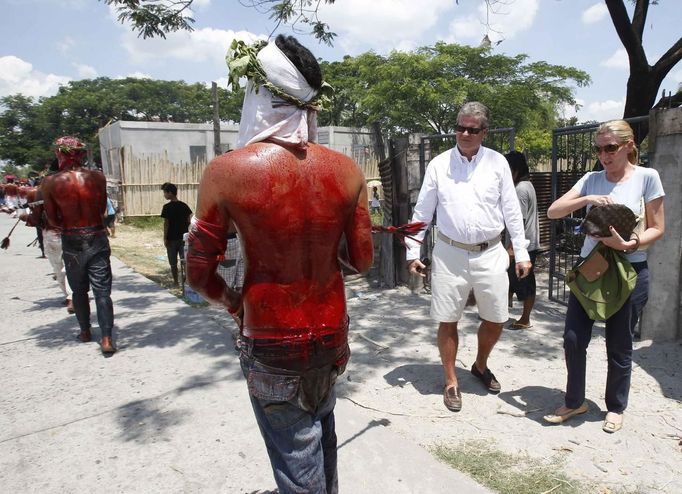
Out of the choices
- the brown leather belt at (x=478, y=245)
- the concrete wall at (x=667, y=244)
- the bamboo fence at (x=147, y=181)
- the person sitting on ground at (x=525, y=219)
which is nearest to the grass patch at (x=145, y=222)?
the bamboo fence at (x=147, y=181)

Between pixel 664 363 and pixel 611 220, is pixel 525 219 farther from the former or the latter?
pixel 611 220

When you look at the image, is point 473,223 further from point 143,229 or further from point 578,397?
point 143,229

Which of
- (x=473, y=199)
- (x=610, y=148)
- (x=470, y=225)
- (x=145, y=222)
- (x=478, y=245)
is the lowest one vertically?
(x=145, y=222)

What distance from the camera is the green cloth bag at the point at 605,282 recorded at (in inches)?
113

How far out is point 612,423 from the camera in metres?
3.05

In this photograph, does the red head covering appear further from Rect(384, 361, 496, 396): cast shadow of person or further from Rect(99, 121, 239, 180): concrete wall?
Rect(99, 121, 239, 180): concrete wall

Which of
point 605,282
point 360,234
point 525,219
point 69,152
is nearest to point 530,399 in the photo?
point 605,282

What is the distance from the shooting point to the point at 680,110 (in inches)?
164

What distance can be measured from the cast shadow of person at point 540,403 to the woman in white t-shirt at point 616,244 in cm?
7

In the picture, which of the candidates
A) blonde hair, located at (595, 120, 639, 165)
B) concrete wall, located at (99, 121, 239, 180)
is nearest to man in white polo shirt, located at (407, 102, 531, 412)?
blonde hair, located at (595, 120, 639, 165)

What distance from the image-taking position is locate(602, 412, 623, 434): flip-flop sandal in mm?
3030

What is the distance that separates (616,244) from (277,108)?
2126mm

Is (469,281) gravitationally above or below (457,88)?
below

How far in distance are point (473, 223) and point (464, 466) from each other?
1.43m
